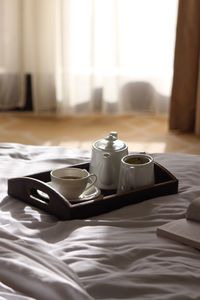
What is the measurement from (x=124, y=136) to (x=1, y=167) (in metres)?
1.66

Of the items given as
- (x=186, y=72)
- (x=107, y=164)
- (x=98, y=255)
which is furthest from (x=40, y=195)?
(x=186, y=72)

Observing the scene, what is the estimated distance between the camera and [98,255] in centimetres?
126

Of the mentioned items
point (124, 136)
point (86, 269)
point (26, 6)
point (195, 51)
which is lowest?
point (124, 136)

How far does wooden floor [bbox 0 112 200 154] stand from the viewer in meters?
3.20

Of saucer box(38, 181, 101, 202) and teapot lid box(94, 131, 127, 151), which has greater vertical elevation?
teapot lid box(94, 131, 127, 151)

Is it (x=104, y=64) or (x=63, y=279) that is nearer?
(x=63, y=279)

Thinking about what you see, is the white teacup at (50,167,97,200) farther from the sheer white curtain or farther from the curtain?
the sheer white curtain

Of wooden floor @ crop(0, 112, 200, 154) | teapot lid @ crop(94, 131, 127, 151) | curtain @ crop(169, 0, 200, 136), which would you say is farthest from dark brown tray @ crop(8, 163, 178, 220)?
curtain @ crop(169, 0, 200, 136)

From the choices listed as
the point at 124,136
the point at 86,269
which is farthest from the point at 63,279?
the point at 124,136

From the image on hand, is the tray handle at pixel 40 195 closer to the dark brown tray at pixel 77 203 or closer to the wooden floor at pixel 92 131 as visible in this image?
the dark brown tray at pixel 77 203

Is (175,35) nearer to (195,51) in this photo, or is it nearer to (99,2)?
(195,51)

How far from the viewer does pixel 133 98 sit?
3512 mm

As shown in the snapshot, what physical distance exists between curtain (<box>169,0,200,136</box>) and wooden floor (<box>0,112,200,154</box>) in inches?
3.5

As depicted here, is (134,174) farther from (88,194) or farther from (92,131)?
(92,131)
